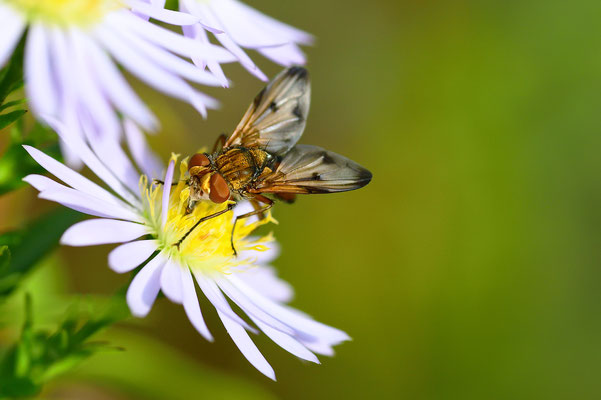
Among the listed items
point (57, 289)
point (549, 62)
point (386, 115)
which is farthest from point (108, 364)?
point (549, 62)

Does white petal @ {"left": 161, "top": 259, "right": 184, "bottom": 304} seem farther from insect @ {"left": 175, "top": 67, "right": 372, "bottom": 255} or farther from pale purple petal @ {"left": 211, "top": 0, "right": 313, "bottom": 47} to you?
pale purple petal @ {"left": 211, "top": 0, "right": 313, "bottom": 47}

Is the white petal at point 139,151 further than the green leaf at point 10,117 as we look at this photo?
Yes

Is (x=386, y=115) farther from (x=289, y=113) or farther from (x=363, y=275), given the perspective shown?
(x=289, y=113)

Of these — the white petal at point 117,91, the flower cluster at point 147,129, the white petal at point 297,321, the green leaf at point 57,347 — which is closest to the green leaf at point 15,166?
the flower cluster at point 147,129

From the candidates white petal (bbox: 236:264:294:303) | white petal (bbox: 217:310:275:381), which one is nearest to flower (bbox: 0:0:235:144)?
white petal (bbox: 217:310:275:381)

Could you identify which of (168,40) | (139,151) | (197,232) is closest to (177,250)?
(197,232)

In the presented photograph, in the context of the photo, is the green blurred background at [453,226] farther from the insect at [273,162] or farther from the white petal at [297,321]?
the white petal at [297,321]
